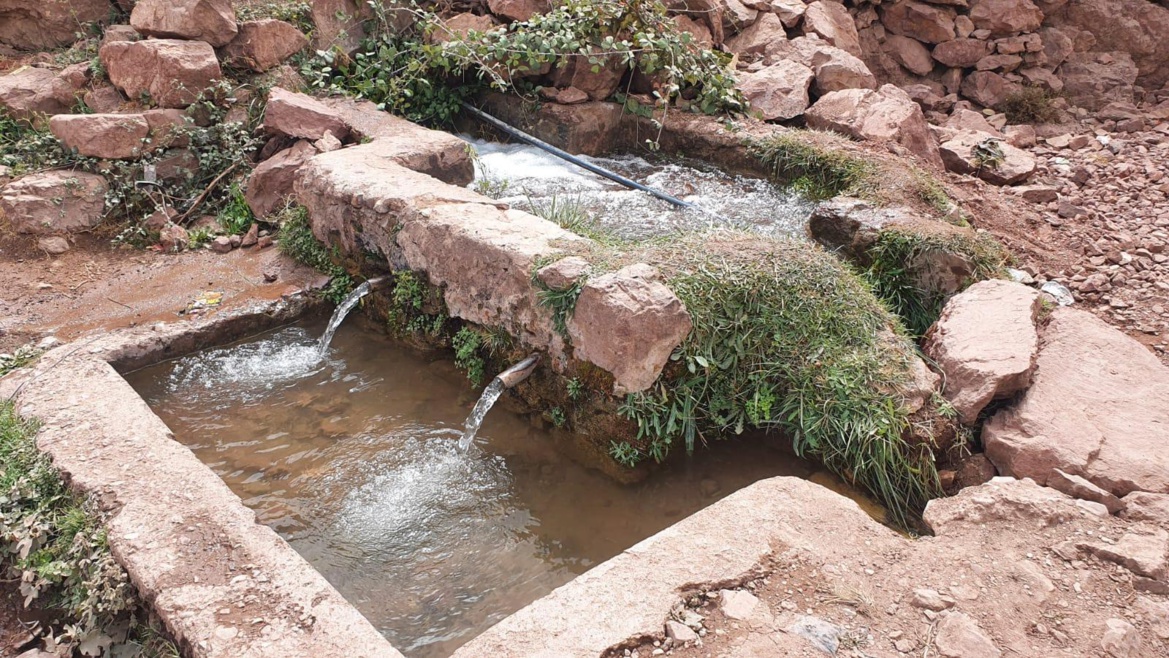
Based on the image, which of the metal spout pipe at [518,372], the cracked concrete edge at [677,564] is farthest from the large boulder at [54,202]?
the cracked concrete edge at [677,564]

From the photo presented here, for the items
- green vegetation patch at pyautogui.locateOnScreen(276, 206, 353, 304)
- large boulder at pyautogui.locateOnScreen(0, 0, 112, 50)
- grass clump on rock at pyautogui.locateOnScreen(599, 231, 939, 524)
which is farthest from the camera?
large boulder at pyautogui.locateOnScreen(0, 0, 112, 50)

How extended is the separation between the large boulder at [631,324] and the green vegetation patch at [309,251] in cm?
199

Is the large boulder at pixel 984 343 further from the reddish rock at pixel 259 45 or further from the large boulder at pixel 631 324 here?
the reddish rock at pixel 259 45

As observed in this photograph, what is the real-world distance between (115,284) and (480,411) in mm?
2762

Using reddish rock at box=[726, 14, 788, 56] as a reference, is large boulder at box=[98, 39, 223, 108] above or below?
below

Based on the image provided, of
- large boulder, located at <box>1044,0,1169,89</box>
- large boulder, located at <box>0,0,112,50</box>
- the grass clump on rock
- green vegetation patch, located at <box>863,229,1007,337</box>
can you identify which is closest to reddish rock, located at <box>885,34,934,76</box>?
large boulder, located at <box>1044,0,1169,89</box>

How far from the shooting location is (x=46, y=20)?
6551mm

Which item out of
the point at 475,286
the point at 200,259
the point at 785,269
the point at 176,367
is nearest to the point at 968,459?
the point at 785,269

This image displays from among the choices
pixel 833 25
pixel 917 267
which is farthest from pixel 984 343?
pixel 833 25

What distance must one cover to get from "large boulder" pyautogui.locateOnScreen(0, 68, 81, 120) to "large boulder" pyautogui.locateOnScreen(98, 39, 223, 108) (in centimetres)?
37

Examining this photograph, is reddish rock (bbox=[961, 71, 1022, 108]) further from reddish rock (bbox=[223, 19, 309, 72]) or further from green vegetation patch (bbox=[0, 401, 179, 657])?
green vegetation patch (bbox=[0, 401, 179, 657])

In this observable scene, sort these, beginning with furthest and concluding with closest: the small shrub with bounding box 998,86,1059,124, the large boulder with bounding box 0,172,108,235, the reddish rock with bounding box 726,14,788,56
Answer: the small shrub with bounding box 998,86,1059,124
the reddish rock with bounding box 726,14,788,56
the large boulder with bounding box 0,172,108,235

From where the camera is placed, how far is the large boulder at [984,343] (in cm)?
354

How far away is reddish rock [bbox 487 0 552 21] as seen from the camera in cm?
690
